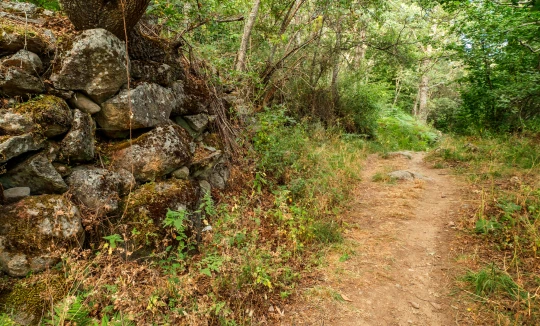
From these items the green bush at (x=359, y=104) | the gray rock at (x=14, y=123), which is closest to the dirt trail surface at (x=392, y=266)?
the gray rock at (x=14, y=123)

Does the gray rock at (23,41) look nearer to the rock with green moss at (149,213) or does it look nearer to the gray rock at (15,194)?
the gray rock at (15,194)

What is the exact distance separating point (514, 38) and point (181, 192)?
26.6ft

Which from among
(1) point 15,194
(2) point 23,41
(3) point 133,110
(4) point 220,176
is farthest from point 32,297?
(4) point 220,176

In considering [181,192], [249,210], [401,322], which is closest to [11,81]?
[181,192]

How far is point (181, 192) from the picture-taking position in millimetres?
3959

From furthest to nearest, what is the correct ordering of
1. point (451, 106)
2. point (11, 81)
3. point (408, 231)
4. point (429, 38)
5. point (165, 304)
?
point (451, 106) → point (429, 38) → point (408, 231) → point (11, 81) → point (165, 304)

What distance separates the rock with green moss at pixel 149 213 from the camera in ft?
11.0

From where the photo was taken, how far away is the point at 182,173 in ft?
13.8

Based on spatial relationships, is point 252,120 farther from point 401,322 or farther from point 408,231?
point 401,322

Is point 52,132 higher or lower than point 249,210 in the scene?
higher

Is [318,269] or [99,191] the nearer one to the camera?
[99,191]

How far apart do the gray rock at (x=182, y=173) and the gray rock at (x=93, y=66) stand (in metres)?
1.28

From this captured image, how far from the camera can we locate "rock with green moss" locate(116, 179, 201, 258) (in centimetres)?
334

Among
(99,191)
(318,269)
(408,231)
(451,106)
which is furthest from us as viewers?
(451,106)
